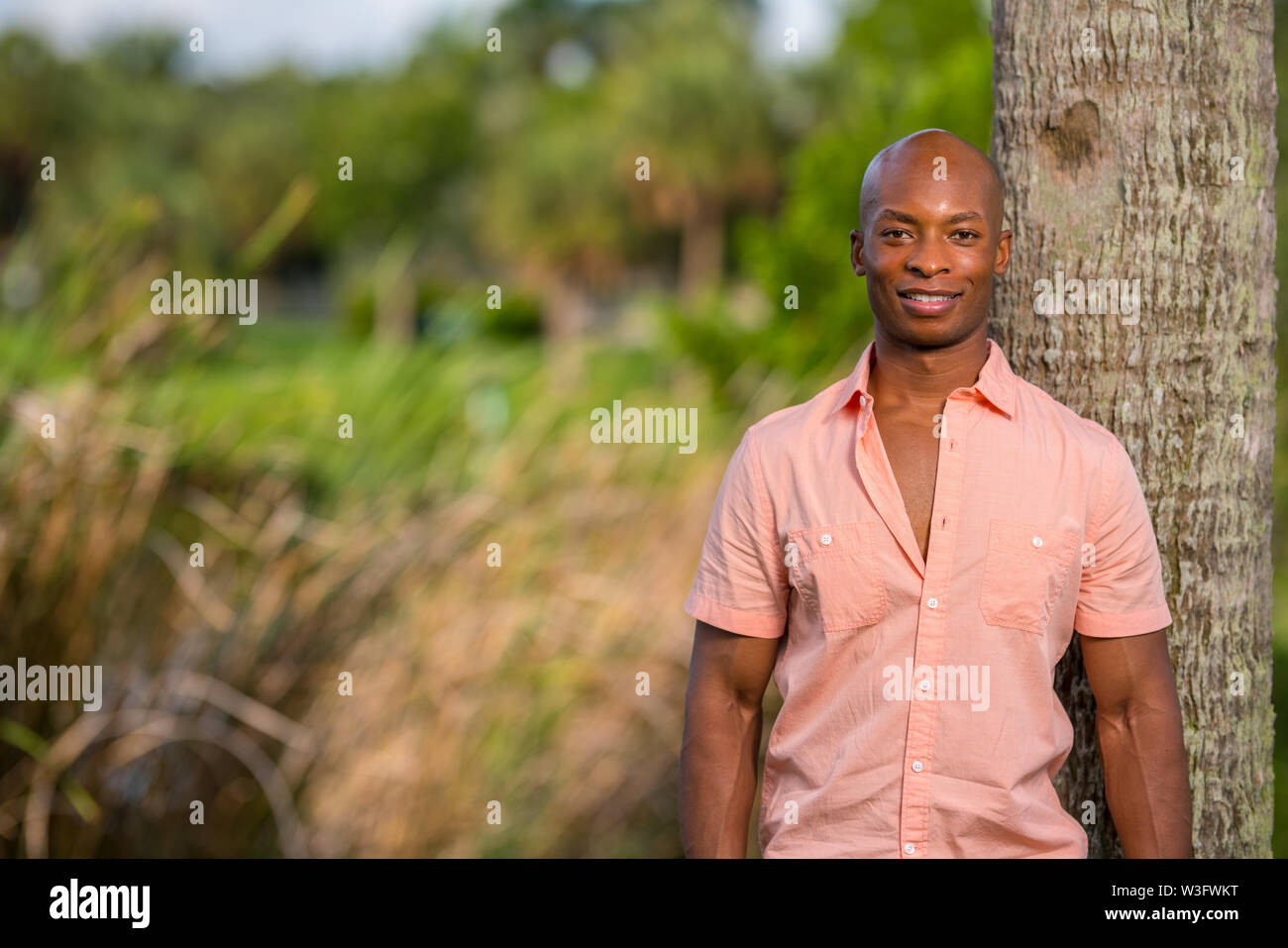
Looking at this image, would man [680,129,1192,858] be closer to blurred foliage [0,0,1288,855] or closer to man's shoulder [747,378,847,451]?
man's shoulder [747,378,847,451]

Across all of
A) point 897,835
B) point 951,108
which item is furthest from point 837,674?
point 951,108

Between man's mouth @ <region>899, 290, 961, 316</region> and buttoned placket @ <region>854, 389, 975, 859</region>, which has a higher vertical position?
man's mouth @ <region>899, 290, 961, 316</region>

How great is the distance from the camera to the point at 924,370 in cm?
205

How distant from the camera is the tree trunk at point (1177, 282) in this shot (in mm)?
2348

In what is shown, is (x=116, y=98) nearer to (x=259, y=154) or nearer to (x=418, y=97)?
(x=259, y=154)

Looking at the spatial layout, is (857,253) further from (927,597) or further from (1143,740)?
(1143,740)

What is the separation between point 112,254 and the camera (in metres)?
3.94

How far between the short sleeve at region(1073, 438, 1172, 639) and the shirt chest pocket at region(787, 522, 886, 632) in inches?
13.6

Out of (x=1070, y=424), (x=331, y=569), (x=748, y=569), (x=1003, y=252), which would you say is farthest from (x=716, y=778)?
(x=331, y=569)

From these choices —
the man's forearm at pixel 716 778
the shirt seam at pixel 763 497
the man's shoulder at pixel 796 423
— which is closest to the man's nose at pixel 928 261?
the man's shoulder at pixel 796 423

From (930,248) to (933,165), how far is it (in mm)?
132

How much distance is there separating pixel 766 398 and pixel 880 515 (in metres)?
3.40

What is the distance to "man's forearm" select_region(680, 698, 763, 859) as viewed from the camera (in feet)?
6.77

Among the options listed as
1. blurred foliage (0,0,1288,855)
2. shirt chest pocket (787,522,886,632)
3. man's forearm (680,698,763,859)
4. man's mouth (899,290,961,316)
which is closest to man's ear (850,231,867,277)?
man's mouth (899,290,961,316)
